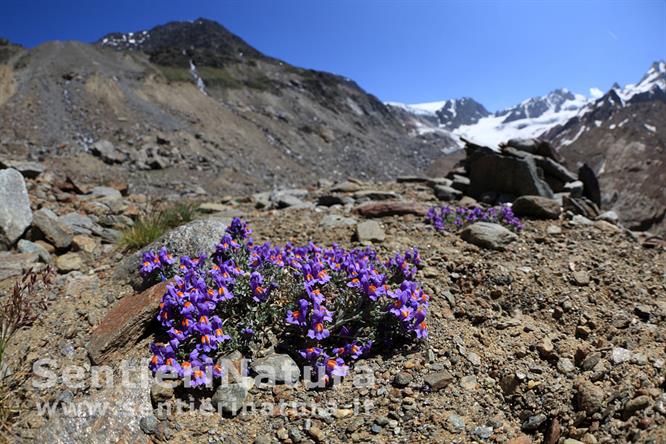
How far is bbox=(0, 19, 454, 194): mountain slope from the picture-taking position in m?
20.7

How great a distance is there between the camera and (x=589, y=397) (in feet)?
9.39

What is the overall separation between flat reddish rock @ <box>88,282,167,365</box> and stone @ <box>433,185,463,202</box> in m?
6.23

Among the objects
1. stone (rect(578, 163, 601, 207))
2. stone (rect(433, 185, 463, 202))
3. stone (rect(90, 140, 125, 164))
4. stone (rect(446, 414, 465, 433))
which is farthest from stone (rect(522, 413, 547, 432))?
stone (rect(90, 140, 125, 164))

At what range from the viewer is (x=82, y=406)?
3064mm

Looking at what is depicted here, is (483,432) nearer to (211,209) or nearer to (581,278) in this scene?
(581,278)

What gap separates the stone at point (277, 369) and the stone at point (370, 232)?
250 cm

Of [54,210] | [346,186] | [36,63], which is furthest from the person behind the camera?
[36,63]

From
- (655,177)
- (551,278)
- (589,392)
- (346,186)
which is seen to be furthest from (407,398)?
(655,177)

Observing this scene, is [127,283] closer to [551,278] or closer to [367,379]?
[367,379]

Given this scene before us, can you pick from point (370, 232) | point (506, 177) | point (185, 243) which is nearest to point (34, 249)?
point (185, 243)

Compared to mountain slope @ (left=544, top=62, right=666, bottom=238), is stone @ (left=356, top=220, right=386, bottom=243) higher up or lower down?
lower down

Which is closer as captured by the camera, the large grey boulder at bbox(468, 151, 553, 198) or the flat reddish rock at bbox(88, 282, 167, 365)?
the flat reddish rock at bbox(88, 282, 167, 365)

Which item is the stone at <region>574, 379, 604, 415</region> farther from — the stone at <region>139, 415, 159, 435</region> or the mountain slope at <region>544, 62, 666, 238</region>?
the mountain slope at <region>544, 62, 666, 238</region>

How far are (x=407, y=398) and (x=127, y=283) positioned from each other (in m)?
3.33
